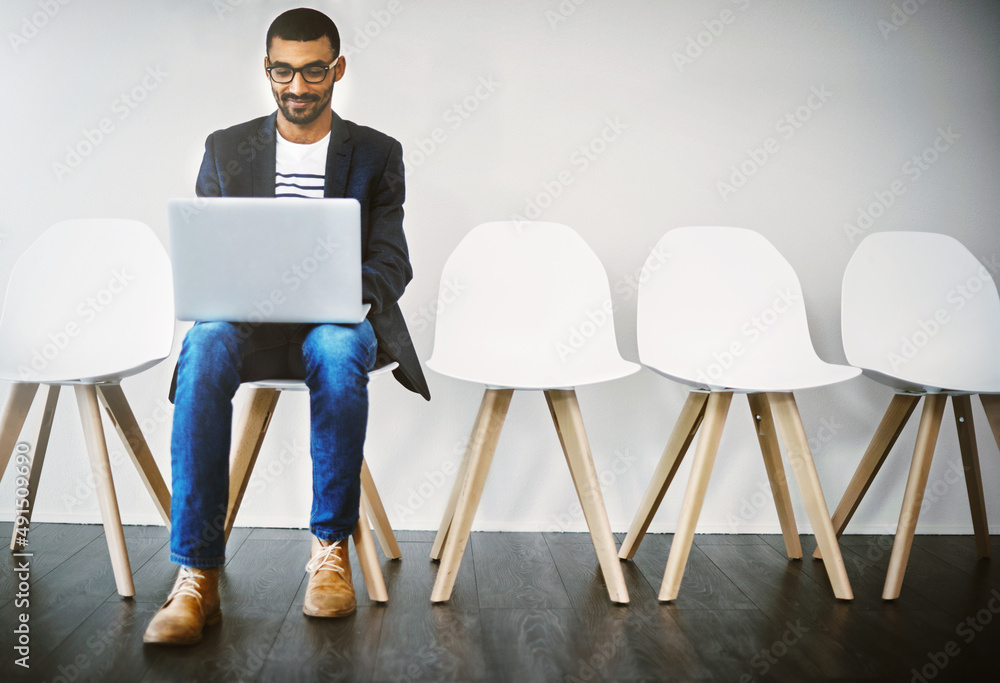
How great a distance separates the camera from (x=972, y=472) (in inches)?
76.7

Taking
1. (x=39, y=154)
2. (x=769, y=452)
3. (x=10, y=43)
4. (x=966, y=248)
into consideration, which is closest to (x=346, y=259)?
(x=769, y=452)

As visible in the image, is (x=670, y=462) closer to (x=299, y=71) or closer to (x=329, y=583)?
(x=329, y=583)

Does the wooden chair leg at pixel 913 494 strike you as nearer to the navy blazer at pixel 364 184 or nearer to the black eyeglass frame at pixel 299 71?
the navy blazer at pixel 364 184

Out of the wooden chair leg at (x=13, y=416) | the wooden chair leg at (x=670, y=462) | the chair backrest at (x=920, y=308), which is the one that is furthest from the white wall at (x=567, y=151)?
the wooden chair leg at (x=13, y=416)

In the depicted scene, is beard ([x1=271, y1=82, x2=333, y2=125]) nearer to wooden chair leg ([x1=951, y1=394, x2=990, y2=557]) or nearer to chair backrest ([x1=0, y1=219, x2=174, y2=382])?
chair backrest ([x1=0, y1=219, x2=174, y2=382])

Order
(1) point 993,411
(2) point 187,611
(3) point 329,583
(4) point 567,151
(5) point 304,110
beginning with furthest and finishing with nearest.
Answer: (4) point 567,151 → (1) point 993,411 → (5) point 304,110 → (3) point 329,583 → (2) point 187,611

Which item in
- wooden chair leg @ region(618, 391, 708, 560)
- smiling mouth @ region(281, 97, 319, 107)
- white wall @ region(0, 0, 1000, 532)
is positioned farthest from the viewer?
white wall @ region(0, 0, 1000, 532)

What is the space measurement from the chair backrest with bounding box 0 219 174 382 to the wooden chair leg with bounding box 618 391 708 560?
1284 millimetres

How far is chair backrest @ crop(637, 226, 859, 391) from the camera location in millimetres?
1920

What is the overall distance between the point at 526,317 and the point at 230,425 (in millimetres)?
850

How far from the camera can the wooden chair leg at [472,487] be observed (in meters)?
1.55

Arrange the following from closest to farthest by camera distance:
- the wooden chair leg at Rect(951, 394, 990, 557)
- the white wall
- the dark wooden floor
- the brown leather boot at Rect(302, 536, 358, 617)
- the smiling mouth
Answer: the dark wooden floor
the brown leather boot at Rect(302, 536, 358, 617)
the smiling mouth
the wooden chair leg at Rect(951, 394, 990, 557)
the white wall

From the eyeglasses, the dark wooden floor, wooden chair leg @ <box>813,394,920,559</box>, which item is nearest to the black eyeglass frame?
the eyeglasses

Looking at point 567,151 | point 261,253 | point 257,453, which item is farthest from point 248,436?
point 567,151
